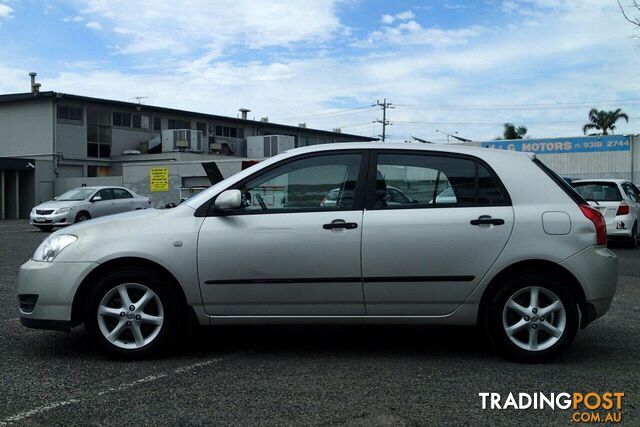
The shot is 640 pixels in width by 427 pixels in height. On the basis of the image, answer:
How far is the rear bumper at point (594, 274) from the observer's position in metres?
4.73

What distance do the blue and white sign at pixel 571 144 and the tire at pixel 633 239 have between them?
1192cm

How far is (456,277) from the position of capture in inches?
187

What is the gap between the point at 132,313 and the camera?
187 inches

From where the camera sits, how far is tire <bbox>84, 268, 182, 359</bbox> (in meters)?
4.76

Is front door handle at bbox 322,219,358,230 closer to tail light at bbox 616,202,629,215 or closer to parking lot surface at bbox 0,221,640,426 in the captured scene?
parking lot surface at bbox 0,221,640,426

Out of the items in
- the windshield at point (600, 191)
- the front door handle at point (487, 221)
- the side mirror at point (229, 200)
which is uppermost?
the windshield at point (600, 191)

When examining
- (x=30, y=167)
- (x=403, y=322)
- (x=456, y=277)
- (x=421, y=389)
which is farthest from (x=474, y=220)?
(x=30, y=167)

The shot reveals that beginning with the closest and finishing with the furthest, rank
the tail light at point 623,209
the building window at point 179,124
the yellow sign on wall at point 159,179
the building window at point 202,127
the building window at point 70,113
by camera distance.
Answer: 1. the tail light at point 623,209
2. the yellow sign on wall at point 159,179
3. the building window at point 70,113
4. the building window at point 179,124
5. the building window at point 202,127

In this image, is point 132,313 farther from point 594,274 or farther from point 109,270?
point 594,274

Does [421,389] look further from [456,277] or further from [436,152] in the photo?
[436,152]

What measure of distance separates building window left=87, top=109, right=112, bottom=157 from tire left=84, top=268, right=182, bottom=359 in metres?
36.0

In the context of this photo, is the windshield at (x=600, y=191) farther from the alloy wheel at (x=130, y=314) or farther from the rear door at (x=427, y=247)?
the alloy wheel at (x=130, y=314)

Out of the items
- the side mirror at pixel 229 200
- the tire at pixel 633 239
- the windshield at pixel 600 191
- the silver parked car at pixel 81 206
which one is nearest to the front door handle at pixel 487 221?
the side mirror at pixel 229 200

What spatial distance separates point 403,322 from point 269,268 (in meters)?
1.08
